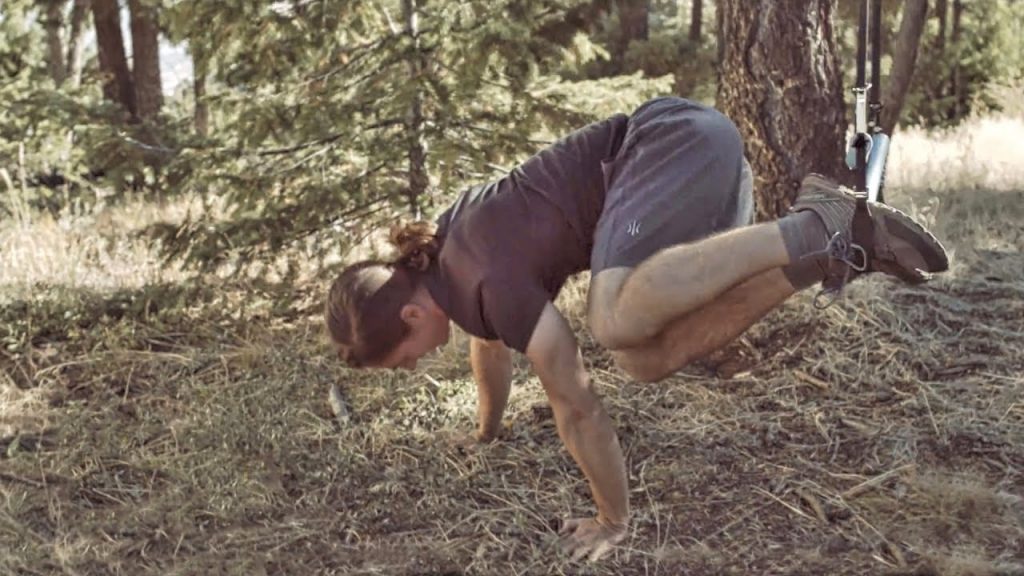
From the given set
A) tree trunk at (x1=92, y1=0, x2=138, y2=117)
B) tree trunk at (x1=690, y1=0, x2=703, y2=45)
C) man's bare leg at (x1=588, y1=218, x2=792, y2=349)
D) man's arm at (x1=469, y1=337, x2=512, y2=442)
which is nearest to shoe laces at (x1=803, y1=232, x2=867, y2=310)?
man's bare leg at (x1=588, y1=218, x2=792, y2=349)

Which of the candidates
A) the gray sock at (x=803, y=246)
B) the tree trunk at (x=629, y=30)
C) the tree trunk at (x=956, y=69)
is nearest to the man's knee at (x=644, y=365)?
the gray sock at (x=803, y=246)

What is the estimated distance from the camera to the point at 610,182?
3.12 metres

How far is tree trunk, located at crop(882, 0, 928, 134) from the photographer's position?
6266 mm

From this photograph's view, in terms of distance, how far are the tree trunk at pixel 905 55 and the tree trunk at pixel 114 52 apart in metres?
6.96

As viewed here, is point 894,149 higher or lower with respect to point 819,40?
lower

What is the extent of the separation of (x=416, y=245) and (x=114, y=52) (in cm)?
872

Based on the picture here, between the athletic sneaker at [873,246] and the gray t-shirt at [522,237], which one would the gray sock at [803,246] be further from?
the gray t-shirt at [522,237]

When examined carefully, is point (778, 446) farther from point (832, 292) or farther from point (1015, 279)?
point (1015, 279)

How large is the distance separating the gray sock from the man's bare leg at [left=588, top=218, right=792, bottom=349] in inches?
0.7

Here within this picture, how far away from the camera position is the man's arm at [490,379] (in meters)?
3.63

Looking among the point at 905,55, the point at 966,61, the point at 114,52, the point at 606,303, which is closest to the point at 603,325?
the point at 606,303

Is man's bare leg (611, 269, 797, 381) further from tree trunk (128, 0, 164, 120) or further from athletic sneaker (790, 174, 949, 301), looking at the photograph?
tree trunk (128, 0, 164, 120)

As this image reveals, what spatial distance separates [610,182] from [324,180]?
228 centimetres

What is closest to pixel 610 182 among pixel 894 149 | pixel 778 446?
pixel 778 446
